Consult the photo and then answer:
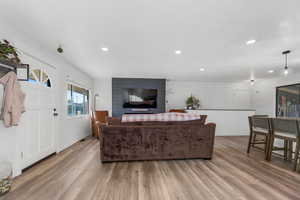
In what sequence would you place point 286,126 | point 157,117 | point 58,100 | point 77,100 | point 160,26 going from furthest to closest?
1. point 77,100
2. point 58,100
3. point 157,117
4. point 286,126
5. point 160,26

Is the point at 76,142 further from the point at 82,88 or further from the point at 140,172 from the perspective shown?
the point at 140,172

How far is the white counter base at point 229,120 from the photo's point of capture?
223 inches

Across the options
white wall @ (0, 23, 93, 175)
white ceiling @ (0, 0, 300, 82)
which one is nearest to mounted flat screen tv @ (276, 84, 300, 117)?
white ceiling @ (0, 0, 300, 82)

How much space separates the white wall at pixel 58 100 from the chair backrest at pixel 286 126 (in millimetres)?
4796

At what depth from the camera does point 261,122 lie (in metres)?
3.27

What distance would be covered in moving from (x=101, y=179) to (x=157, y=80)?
4671mm

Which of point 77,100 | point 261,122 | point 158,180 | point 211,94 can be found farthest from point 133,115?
point 211,94

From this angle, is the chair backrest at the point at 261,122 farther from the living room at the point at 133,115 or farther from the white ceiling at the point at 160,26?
the white ceiling at the point at 160,26

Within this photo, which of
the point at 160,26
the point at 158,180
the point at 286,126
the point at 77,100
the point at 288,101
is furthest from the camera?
the point at 288,101

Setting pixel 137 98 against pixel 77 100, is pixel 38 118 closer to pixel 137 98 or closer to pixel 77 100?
pixel 77 100

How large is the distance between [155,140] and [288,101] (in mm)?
5450

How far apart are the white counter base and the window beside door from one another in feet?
13.6

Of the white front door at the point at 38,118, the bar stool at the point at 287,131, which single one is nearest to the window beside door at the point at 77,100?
the white front door at the point at 38,118

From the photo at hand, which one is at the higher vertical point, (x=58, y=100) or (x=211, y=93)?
(x=211, y=93)
